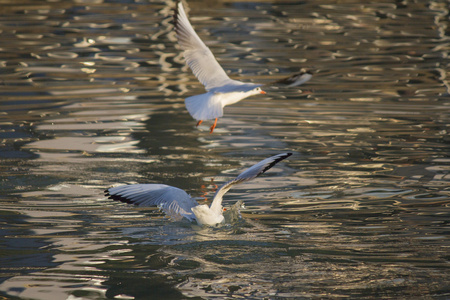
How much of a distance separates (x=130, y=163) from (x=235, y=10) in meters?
14.3

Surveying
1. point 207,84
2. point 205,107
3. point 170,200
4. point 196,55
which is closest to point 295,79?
point 205,107

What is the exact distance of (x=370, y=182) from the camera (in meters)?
8.21

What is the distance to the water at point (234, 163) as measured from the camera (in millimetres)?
5633

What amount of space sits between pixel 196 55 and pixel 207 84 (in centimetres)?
45

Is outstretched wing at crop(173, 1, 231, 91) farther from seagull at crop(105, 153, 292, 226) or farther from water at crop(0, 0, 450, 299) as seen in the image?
seagull at crop(105, 153, 292, 226)

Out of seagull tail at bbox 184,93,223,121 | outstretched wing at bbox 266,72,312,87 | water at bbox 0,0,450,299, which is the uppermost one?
outstretched wing at bbox 266,72,312,87

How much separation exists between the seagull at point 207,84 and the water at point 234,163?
825mm

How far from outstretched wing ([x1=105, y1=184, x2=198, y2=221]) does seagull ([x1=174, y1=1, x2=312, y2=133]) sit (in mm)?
1390

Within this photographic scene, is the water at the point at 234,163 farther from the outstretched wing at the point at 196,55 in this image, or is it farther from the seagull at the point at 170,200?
the outstretched wing at the point at 196,55

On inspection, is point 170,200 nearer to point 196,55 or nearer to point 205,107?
point 205,107

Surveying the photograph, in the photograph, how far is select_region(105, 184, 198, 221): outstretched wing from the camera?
21.9 ft

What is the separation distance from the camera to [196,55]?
9.19 m

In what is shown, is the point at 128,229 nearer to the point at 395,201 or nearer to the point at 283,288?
the point at 283,288

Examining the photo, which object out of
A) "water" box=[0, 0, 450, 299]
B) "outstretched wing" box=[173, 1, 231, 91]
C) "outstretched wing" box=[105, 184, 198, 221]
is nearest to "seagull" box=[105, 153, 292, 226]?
"outstretched wing" box=[105, 184, 198, 221]
